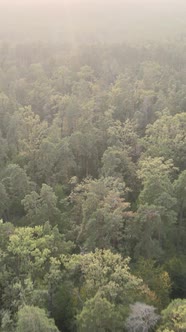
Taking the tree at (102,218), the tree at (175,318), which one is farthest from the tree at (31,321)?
the tree at (102,218)

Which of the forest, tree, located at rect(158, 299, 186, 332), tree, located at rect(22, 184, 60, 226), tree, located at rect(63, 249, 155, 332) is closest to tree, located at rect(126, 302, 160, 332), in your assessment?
the forest

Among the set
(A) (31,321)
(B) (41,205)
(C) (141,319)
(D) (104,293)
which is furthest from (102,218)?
(A) (31,321)

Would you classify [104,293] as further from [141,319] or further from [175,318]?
[175,318]

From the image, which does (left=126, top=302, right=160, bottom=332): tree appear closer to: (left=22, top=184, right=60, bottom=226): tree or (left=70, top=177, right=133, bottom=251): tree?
(left=70, top=177, right=133, bottom=251): tree

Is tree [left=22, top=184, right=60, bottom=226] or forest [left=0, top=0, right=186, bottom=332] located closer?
forest [left=0, top=0, right=186, bottom=332]

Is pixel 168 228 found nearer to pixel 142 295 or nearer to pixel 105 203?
pixel 105 203

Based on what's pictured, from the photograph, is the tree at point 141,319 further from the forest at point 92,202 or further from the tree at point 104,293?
the tree at point 104,293

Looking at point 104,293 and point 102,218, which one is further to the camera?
point 102,218

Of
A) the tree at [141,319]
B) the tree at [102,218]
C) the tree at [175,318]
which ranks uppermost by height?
the tree at [102,218]

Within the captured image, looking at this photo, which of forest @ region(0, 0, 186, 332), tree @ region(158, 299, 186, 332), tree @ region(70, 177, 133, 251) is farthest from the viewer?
tree @ region(70, 177, 133, 251)
